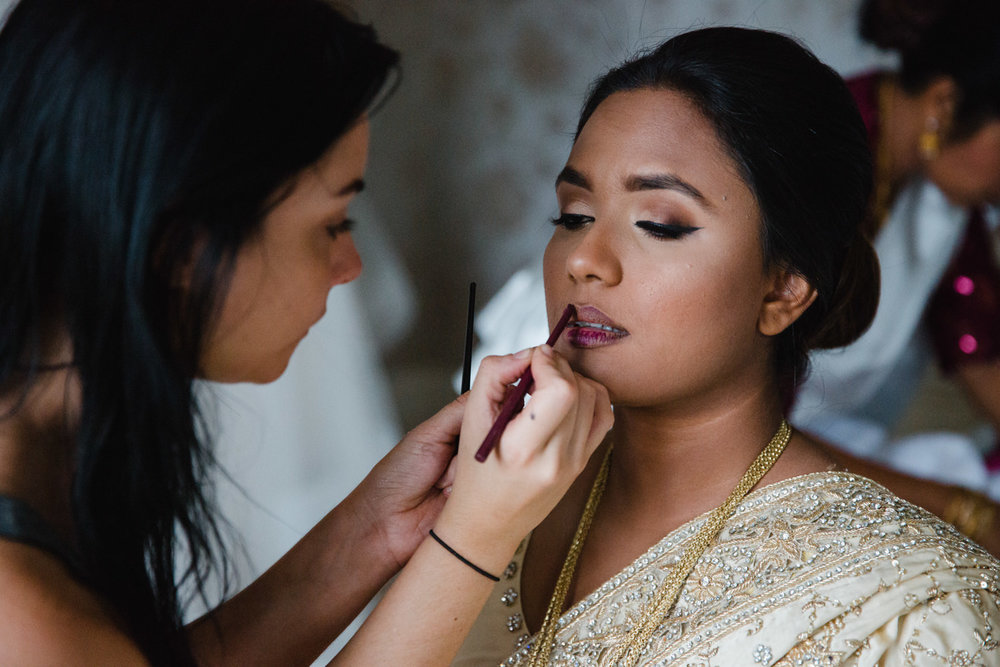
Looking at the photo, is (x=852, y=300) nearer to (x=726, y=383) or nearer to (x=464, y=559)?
(x=726, y=383)

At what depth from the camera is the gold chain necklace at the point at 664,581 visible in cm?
114

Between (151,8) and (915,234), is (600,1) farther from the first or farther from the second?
(151,8)

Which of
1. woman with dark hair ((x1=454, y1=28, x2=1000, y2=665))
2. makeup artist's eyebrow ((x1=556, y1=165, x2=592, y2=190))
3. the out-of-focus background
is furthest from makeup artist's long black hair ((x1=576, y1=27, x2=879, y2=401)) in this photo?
the out-of-focus background

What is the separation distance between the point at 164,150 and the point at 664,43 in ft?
2.46

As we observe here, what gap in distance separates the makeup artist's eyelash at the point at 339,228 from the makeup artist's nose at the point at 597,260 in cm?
29

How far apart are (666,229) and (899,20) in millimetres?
1454

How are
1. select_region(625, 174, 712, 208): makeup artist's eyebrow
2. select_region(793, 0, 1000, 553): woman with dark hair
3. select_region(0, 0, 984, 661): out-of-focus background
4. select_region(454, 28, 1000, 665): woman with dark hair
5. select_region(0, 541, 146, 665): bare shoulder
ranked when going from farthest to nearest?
select_region(0, 0, 984, 661): out-of-focus background → select_region(793, 0, 1000, 553): woman with dark hair → select_region(625, 174, 712, 208): makeup artist's eyebrow → select_region(454, 28, 1000, 665): woman with dark hair → select_region(0, 541, 146, 665): bare shoulder

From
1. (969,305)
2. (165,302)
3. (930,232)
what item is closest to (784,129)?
(165,302)

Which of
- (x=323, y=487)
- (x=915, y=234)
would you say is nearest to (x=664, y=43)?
(x=323, y=487)

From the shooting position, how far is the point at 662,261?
1.16 metres

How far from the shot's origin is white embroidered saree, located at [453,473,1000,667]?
1.03 m

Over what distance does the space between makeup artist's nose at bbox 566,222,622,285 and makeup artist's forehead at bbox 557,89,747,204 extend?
7cm

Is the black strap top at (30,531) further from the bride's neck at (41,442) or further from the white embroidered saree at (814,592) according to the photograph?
the white embroidered saree at (814,592)

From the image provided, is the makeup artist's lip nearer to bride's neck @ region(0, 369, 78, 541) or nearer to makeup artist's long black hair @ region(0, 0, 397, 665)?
makeup artist's long black hair @ region(0, 0, 397, 665)
